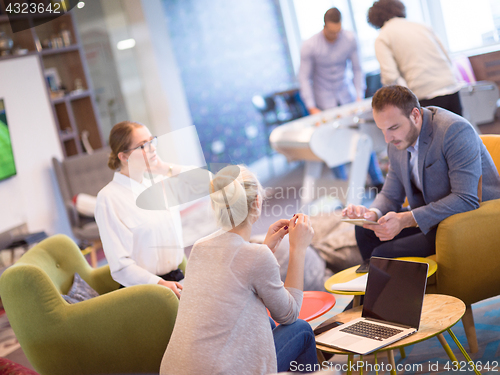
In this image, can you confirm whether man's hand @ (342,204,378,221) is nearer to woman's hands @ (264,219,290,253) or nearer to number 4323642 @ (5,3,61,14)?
woman's hands @ (264,219,290,253)

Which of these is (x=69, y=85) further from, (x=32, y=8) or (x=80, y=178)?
(x=32, y=8)

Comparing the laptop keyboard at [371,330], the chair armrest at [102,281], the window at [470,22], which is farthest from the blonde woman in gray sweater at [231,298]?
the window at [470,22]

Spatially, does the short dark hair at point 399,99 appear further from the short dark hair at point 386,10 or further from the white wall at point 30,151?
the white wall at point 30,151

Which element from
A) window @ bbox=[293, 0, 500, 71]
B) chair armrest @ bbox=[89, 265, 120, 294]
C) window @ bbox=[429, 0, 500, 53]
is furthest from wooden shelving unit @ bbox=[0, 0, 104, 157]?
window @ bbox=[429, 0, 500, 53]

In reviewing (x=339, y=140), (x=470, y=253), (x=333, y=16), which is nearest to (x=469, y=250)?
(x=470, y=253)

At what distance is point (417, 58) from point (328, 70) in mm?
1193

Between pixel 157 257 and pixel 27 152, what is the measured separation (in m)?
3.20

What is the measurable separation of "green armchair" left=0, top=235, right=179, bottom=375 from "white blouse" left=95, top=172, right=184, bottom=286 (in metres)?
0.15

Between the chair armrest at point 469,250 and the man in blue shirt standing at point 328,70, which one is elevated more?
the man in blue shirt standing at point 328,70

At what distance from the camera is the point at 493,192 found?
1938 mm

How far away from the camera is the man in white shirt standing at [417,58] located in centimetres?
307

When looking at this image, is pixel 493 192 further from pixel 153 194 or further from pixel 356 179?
pixel 356 179

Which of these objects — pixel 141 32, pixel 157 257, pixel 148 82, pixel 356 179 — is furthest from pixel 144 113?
pixel 157 257

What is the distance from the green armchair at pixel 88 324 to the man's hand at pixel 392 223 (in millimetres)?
850
